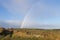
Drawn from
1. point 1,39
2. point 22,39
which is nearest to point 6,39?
point 1,39

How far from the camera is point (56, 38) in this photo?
84.0 ft

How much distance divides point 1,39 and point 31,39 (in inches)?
170

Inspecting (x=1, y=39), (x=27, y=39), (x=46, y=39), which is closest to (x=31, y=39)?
(x=27, y=39)

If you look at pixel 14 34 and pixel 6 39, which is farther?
pixel 14 34

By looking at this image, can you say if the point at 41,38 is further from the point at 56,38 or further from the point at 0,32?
the point at 0,32

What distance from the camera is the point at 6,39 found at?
2491cm

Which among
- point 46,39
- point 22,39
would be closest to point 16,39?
point 22,39

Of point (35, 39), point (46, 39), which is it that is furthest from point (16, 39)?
point (46, 39)

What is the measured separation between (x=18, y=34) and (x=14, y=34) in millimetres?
700

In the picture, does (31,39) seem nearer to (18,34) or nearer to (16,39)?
(16,39)

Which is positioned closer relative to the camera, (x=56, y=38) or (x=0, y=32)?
(x=56, y=38)

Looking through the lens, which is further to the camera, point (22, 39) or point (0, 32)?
point (0, 32)

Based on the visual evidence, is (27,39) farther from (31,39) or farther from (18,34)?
(18,34)

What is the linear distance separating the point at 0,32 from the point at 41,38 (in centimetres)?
816
